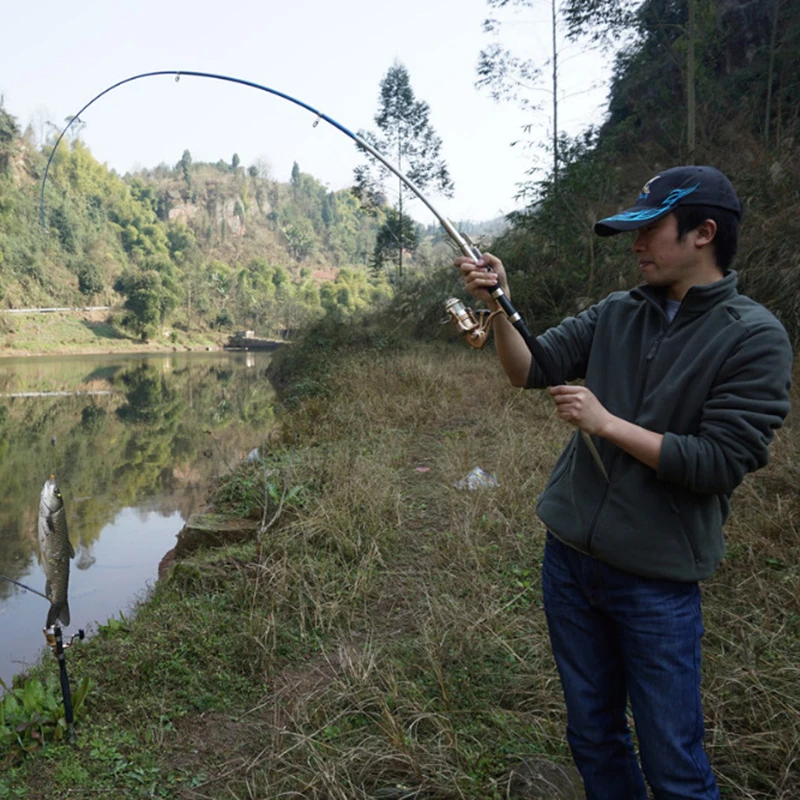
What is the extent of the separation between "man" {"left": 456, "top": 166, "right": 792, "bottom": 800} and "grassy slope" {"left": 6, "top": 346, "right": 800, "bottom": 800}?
2.43 ft

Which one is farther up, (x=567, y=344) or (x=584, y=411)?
(x=567, y=344)

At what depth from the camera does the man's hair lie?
4.33 ft

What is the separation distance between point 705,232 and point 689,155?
9096mm

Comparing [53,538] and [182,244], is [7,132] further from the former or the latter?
[182,244]

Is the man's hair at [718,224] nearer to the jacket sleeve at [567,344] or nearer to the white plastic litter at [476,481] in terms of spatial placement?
the jacket sleeve at [567,344]

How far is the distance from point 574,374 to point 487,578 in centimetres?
195

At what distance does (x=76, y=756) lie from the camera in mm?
2463

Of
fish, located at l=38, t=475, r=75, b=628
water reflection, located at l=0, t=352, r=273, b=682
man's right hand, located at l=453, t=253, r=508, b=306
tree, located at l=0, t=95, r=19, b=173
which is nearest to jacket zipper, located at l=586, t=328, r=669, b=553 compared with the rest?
man's right hand, located at l=453, t=253, r=508, b=306

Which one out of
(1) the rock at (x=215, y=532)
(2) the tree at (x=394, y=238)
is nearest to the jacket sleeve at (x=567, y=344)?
(1) the rock at (x=215, y=532)

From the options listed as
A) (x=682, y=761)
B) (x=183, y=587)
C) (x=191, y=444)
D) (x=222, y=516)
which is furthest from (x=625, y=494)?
(x=191, y=444)

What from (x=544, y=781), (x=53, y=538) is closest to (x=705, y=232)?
(x=544, y=781)

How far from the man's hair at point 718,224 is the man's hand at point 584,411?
13.7 inches

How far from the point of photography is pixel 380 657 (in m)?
2.83

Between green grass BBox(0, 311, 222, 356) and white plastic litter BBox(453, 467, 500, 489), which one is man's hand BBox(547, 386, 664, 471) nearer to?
white plastic litter BBox(453, 467, 500, 489)
